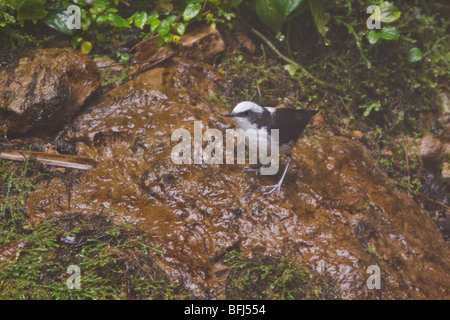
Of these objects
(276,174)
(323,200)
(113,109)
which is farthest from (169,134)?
(323,200)

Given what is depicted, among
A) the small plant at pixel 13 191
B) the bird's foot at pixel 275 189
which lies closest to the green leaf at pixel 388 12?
the bird's foot at pixel 275 189

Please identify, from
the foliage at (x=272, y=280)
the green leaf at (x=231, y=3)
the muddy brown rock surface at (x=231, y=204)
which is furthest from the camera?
the green leaf at (x=231, y=3)

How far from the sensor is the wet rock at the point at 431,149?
15.0 feet

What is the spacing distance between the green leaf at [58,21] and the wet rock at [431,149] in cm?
417

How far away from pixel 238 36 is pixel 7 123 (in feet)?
9.16

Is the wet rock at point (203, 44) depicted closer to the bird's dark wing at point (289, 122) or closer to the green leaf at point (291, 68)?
the green leaf at point (291, 68)

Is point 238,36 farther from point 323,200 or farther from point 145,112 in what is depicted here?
point 323,200

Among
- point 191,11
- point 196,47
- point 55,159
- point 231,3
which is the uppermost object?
point 231,3

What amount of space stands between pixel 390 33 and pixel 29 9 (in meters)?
3.86

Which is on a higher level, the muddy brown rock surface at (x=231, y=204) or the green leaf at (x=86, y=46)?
the green leaf at (x=86, y=46)

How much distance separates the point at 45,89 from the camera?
3.75 metres

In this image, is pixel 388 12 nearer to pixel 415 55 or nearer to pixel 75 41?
pixel 415 55

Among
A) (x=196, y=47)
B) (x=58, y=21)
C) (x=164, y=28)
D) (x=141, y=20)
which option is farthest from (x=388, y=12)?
(x=58, y=21)

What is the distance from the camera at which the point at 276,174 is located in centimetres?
375
